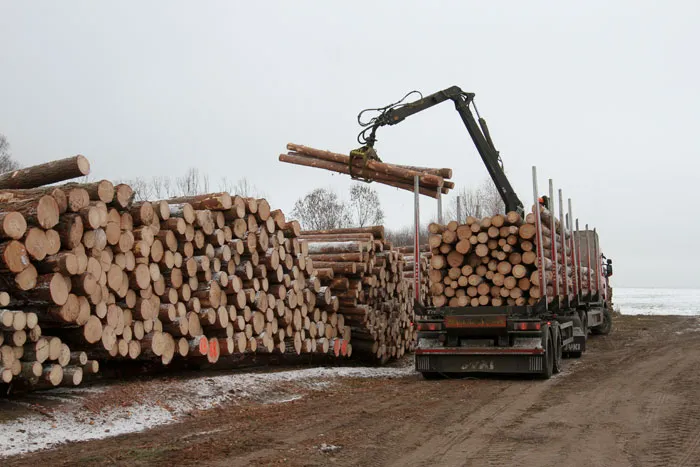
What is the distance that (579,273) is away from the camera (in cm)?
1620

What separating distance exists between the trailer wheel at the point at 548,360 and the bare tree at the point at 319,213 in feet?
86.6

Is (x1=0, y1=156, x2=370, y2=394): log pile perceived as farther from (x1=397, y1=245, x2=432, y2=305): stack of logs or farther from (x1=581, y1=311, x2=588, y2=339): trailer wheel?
(x1=581, y1=311, x2=588, y2=339): trailer wheel

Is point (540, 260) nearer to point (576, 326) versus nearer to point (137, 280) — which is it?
point (576, 326)

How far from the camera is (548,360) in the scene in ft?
40.5

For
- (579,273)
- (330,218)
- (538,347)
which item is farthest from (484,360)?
(330,218)

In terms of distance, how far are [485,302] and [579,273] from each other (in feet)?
15.7

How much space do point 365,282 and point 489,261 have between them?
3.05 meters

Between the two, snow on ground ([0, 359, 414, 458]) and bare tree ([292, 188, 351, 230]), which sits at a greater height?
bare tree ([292, 188, 351, 230])

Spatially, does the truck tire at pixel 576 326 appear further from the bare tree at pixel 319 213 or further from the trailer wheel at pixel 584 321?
the bare tree at pixel 319 213

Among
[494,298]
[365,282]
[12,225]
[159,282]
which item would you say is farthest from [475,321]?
[12,225]

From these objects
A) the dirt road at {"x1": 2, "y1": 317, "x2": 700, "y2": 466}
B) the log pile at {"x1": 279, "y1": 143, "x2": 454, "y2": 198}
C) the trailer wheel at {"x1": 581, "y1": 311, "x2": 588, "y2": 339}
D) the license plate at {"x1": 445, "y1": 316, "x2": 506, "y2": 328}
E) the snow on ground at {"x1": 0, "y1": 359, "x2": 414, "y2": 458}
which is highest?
the log pile at {"x1": 279, "y1": 143, "x2": 454, "y2": 198}

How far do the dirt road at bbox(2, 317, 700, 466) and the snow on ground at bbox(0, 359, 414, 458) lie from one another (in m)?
0.25

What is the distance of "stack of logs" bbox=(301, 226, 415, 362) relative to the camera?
14312 mm

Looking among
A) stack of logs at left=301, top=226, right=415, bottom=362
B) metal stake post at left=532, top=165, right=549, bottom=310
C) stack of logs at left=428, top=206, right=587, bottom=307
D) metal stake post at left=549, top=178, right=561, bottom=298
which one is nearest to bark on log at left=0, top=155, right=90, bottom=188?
stack of logs at left=301, top=226, right=415, bottom=362
